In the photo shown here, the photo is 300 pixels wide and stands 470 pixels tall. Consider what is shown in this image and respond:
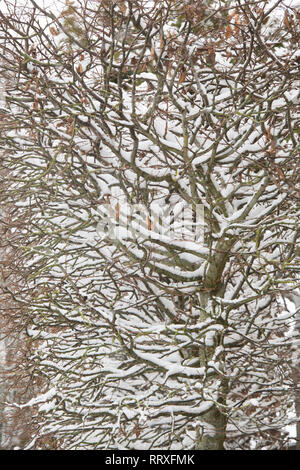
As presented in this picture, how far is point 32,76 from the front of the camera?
4438mm

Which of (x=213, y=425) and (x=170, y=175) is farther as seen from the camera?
(x=213, y=425)

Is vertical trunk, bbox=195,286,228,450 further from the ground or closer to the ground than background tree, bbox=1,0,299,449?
closer to the ground

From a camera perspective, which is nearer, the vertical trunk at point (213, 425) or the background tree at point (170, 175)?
the background tree at point (170, 175)

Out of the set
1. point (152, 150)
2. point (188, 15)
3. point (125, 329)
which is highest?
point (188, 15)

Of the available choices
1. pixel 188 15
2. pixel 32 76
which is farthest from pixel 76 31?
pixel 188 15

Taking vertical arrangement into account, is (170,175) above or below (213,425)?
above

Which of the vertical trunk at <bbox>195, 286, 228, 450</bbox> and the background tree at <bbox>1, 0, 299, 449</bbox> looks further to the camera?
the vertical trunk at <bbox>195, 286, 228, 450</bbox>

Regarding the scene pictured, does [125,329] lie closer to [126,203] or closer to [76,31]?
[126,203]

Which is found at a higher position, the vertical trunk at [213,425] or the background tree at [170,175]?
the background tree at [170,175]
